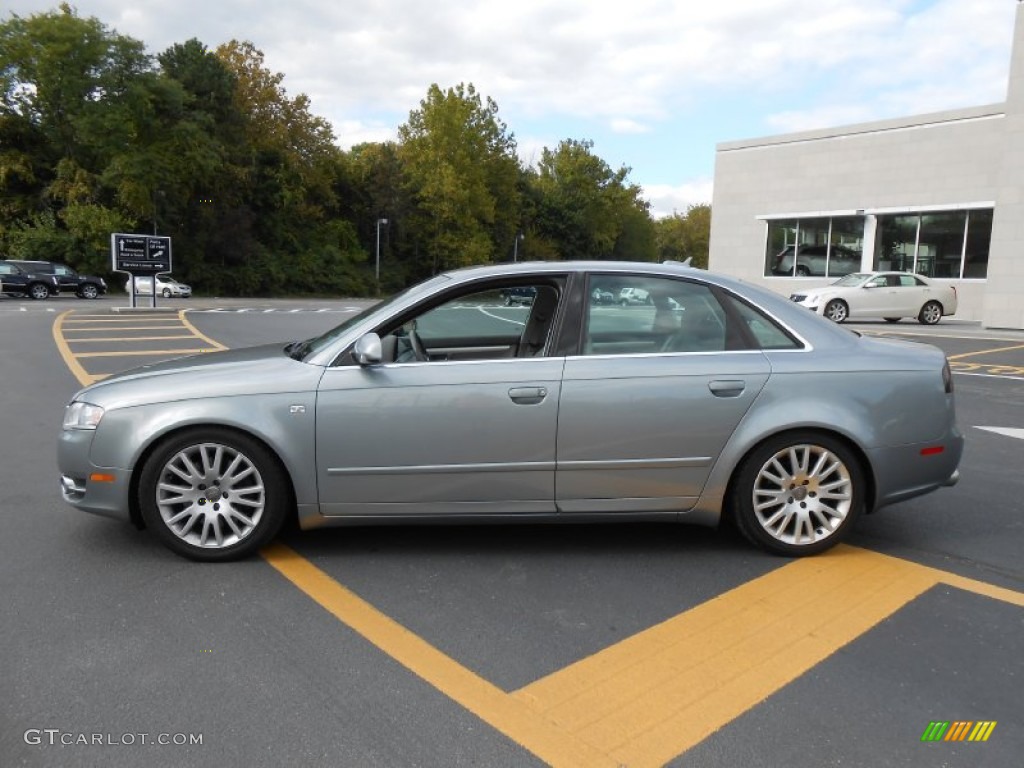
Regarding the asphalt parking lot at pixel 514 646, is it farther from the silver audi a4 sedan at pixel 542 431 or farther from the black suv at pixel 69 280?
the black suv at pixel 69 280

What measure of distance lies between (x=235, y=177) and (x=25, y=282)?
21737mm

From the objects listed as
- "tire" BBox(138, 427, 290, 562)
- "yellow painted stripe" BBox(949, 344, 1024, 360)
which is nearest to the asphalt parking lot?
"tire" BBox(138, 427, 290, 562)

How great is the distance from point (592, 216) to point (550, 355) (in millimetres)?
82034

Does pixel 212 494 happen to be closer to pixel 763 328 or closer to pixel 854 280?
pixel 763 328

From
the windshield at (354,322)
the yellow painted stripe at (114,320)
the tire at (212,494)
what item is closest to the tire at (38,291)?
the yellow painted stripe at (114,320)

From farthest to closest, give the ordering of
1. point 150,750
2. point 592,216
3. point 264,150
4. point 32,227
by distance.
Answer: point 592,216
point 264,150
point 32,227
point 150,750

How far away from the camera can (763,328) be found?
410cm

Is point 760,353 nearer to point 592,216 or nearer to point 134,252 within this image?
point 134,252

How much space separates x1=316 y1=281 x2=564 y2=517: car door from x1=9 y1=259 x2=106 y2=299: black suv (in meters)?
35.3

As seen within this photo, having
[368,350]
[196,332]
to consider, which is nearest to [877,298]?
[196,332]

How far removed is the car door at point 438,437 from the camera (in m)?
3.79

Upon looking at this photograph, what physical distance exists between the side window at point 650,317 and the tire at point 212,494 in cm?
174

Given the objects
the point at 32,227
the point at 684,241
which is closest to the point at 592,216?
the point at 684,241

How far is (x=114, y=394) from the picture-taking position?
391cm
